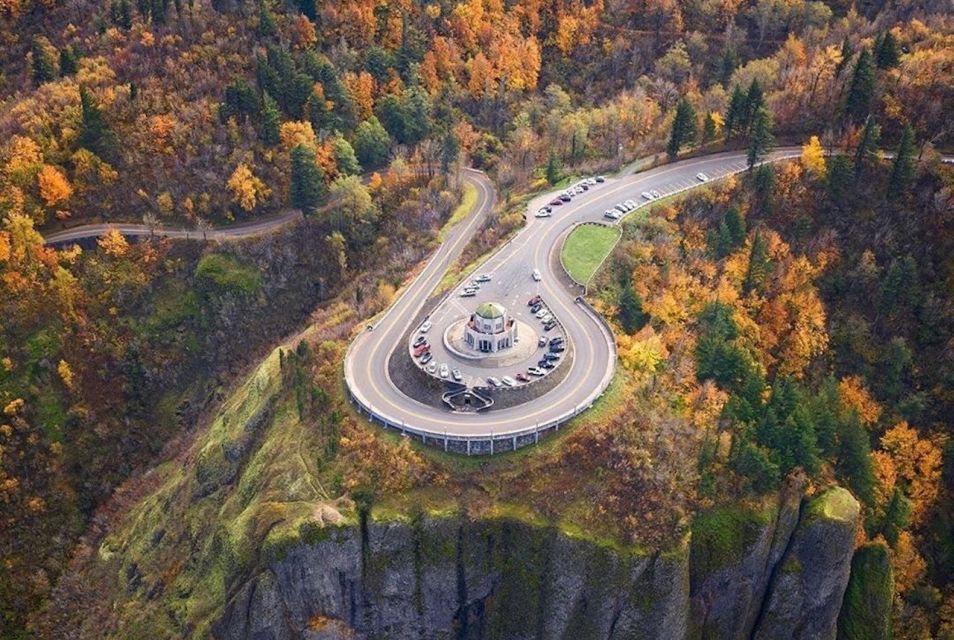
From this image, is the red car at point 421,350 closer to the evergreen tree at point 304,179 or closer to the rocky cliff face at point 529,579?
the rocky cliff face at point 529,579

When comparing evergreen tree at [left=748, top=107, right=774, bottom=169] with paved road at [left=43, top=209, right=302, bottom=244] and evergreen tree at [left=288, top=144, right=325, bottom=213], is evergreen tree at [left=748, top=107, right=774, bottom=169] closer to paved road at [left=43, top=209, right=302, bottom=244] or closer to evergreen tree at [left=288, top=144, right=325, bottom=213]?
evergreen tree at [left=288, top=144, right=325, bottom=213]

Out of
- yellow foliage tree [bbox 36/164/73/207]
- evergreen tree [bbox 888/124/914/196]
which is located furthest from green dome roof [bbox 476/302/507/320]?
yellow foliage tree [bbox 36/164/73/207]

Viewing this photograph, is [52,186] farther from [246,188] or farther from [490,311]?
[490,311]

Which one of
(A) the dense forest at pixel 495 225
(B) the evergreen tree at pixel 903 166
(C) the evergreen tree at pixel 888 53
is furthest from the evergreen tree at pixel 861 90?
(B) the evergreen tree at pixel 903 166

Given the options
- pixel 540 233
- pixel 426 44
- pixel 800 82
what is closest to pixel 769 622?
pixel 540 233

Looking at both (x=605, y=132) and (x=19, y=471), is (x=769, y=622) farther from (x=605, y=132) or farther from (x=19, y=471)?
(x=19, y=471)
